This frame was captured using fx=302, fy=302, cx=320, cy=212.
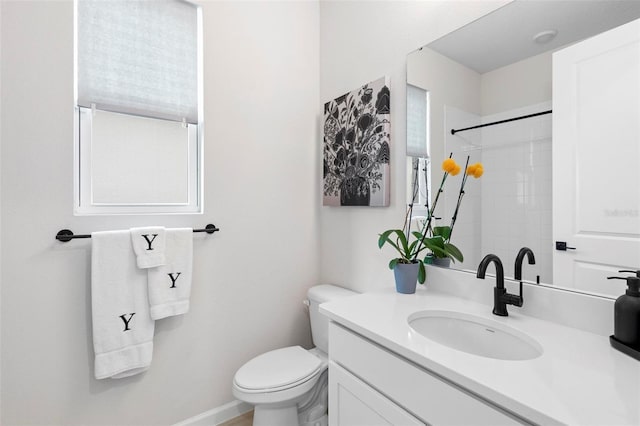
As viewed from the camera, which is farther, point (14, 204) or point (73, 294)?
point (73, 294)

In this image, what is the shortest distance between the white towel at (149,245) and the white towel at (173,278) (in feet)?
0.14

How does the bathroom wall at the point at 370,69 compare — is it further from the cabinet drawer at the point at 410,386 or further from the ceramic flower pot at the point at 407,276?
the cabinet drawer at the point at 410,386

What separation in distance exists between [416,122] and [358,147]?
35cm

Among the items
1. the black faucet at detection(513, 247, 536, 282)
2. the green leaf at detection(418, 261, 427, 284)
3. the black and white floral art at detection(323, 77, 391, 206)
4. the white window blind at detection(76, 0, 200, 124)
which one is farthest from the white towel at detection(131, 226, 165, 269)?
the black faucet at detection(513, 247, 536, 282)

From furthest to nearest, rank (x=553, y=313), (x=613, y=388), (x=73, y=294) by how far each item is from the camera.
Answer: (x=73, y=294)
(x=553, y=313)
(x=613, y=388)

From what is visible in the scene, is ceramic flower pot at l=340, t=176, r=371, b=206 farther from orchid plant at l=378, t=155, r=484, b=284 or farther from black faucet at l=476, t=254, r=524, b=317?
black faucet at l=476, t=254, r=524, b=317

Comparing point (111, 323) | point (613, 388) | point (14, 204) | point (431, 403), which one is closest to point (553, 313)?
point (613, 388)

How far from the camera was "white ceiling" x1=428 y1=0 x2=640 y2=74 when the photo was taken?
2.94 ft

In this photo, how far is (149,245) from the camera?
4.42ft

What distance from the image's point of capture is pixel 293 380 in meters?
1.35

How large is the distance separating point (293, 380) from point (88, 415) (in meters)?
A: 0.88

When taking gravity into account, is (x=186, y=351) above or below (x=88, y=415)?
above

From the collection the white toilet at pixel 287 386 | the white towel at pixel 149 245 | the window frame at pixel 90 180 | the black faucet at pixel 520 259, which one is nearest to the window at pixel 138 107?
the window frame at pixel 90 180

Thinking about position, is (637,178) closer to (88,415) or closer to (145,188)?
(145,188)
